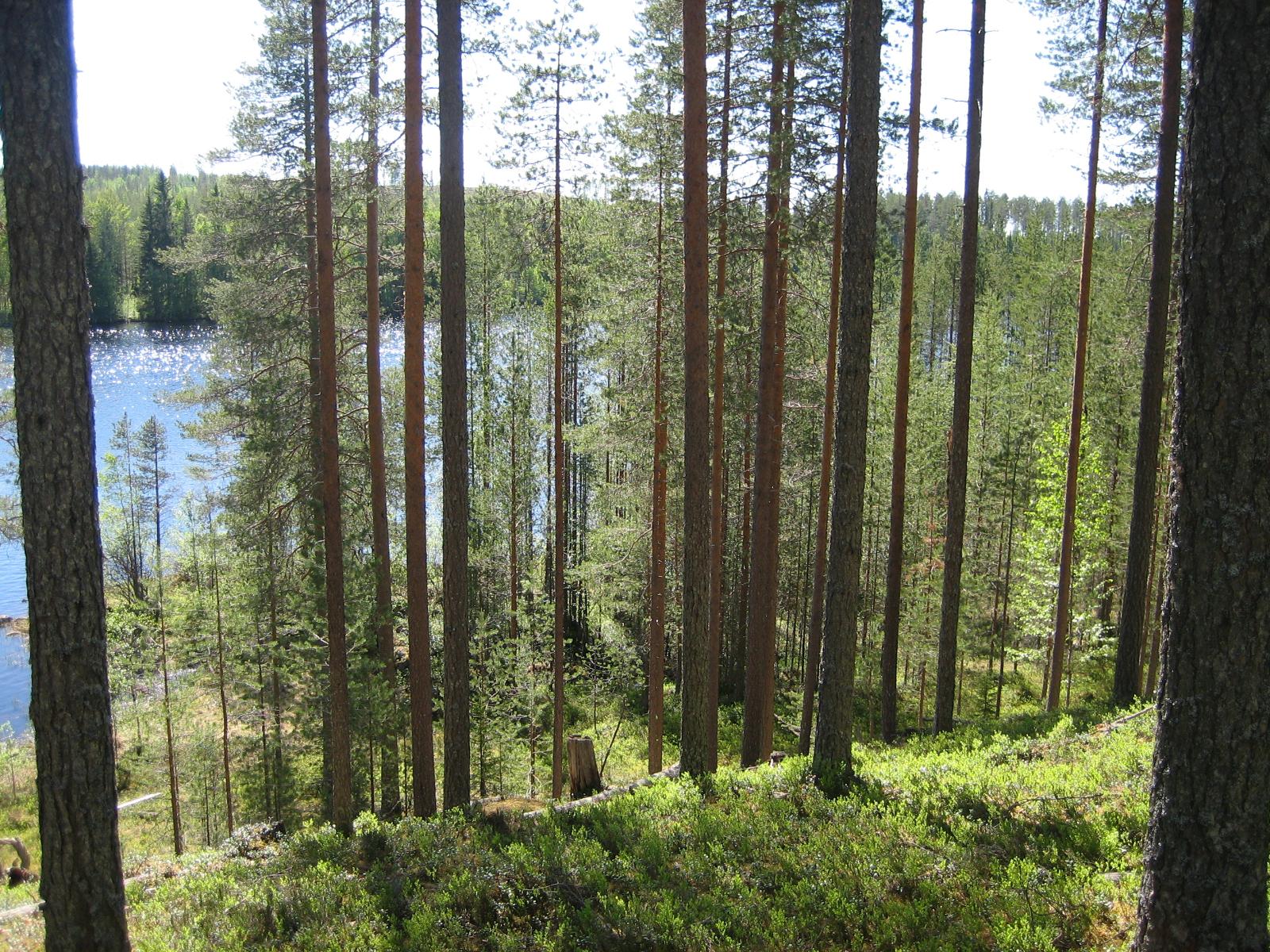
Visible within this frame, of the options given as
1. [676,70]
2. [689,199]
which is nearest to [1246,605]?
[689,199]

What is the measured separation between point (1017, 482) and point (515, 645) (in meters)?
18.6

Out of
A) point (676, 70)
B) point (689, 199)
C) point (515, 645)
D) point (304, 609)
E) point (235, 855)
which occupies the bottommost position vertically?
point (515, 645)

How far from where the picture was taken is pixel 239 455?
15.4 metres

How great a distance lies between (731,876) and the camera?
5395 millimetres

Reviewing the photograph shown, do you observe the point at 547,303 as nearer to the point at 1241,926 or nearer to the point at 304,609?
the point at 304,609

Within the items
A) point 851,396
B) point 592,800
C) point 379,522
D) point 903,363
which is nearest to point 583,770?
point 592,800

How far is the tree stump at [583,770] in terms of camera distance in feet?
30.8

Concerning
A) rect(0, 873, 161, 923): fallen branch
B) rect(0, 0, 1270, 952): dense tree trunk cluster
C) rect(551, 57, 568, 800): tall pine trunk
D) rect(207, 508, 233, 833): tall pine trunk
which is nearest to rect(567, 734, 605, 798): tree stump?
rect(0, 0, 1270, 952): dense tree trunk cluster

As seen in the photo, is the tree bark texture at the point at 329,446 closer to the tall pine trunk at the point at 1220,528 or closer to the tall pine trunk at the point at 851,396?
the tall pine trunk at the point at 851,396

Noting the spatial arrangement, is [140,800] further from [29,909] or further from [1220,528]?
[1220,528]

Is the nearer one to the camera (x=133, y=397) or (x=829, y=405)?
(x=829, y=405)

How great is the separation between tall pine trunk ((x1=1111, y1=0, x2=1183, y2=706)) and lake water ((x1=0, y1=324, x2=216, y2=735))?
1629cm

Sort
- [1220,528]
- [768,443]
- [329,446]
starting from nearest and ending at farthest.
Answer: [1220,528], [329,446], [768,443]

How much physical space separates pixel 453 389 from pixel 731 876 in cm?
543
